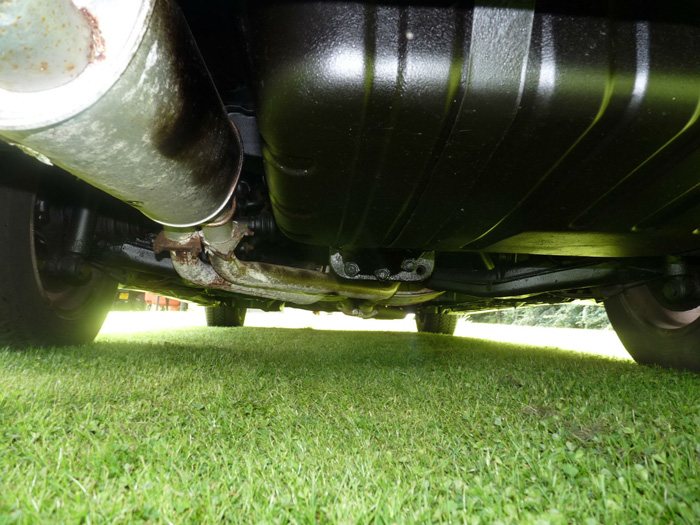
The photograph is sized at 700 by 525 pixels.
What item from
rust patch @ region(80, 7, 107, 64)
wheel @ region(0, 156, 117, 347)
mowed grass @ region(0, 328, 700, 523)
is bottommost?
mowed grass @ region(0, 328, 700, 523)

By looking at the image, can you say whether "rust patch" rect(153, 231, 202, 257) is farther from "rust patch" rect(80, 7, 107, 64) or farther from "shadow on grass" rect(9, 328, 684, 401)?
"rust patch" rect(80, 7, 107, 64)

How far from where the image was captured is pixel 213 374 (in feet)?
5.05

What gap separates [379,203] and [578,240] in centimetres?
58

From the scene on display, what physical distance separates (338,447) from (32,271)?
131cm

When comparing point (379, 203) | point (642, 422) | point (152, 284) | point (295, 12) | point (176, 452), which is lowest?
point (176, 452)

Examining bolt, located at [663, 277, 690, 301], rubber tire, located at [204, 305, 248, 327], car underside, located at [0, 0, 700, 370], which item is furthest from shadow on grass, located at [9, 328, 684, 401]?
rubber tire, located at [204, 305, 248, 327]

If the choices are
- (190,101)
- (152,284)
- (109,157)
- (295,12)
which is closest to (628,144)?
(295,12)

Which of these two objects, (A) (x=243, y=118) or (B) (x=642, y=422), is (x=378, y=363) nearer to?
(B) (x=642, y=422)

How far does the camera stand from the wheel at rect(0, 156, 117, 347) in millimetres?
1385

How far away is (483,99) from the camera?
0.70 m

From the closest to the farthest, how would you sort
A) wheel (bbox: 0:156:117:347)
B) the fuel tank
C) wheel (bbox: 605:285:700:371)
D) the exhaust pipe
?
1. the exhaust pipe
2. the fuel tank
3. wheel (bbox: 0:156:117:347)
4. wheel (bbox: 605:285:700:371)

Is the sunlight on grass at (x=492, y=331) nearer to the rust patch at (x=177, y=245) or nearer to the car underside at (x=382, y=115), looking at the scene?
the car underside at (x=382, y=115)

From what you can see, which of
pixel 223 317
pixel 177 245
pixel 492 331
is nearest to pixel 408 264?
pixel 177 245

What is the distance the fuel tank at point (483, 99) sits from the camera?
0.66m
